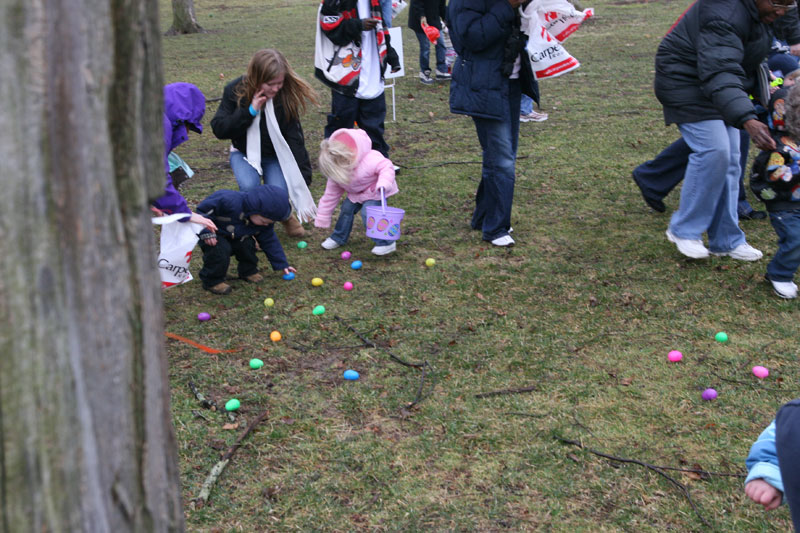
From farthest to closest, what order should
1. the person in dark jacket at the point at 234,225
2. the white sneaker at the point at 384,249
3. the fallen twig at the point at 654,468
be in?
the white sneaker at the point at 384,249, the person in dark jacket at the point at 234,225, the fallen twig at the point at 654,468

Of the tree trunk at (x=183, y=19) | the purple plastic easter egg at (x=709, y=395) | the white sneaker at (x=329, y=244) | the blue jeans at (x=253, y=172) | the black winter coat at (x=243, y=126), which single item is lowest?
the tree trunk at (x=183, y=19)

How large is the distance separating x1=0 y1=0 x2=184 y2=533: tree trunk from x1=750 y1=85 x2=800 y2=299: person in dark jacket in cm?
418

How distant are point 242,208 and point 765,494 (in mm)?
3796

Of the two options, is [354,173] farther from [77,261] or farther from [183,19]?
[183,19]

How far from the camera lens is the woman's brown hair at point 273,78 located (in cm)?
527

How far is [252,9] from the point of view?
83.7ft

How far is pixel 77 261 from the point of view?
1156 mm

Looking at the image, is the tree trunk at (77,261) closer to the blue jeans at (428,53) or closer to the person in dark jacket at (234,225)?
the person in dark jacket at (234,225)

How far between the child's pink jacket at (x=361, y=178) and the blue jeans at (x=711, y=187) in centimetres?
204

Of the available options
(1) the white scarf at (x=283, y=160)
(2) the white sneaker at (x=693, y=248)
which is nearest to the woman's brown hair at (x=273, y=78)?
(1) the white scarf at (x=283, y=160)

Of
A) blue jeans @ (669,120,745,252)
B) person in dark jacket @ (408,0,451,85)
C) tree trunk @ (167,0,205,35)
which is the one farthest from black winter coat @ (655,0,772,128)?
tree trunk @ (167,0,205,35)

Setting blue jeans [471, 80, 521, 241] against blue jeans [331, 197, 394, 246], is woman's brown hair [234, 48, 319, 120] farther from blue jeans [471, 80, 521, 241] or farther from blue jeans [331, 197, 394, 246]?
blue jeans [471, 80, 521, 241]

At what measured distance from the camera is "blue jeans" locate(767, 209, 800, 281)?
180 inches

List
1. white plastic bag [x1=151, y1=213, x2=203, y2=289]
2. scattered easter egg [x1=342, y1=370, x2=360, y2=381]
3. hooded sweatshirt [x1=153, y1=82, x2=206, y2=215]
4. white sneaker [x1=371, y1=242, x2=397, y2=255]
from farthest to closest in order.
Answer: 1. white sneaker [x1=371, y1=242, x2=397, y2=255]
2. hooded sweatshirt [x1=153, y1=82, x2=206, y2=215]
3. white plastic bag [x1=151, y1=213, x2=203, y2=289]
4. scattered easter egg [x1=342, y1=370, x2=360, y2=381]
